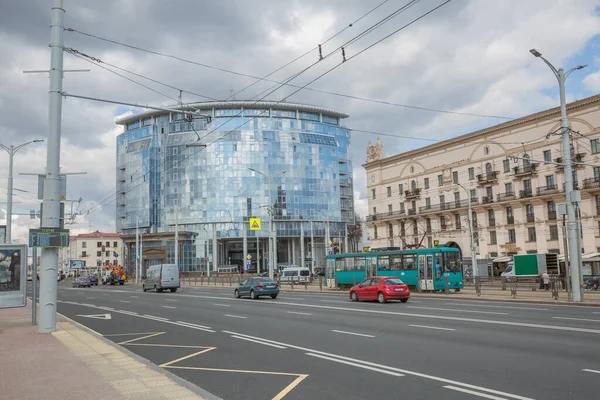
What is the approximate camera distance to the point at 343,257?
139 ft

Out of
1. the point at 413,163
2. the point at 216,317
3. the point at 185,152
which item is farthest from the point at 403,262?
the point at 185,152

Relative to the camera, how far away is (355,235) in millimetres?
125000

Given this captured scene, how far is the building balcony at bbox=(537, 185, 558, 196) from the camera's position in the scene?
53.5 metres

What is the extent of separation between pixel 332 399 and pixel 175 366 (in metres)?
3.99

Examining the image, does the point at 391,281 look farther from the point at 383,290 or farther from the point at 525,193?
the point at 525,193

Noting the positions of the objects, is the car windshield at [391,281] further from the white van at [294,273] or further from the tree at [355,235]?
the tree at [355,235]

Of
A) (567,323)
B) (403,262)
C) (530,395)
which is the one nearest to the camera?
(530,395)

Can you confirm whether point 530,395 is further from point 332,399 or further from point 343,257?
point 343,257

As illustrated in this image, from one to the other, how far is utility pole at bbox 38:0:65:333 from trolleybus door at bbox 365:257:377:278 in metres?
26.7

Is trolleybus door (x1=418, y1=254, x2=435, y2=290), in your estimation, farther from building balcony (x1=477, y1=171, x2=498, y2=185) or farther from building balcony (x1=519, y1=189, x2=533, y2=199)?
building balcony (x1=477, y1=171, x2=498, y2=185)

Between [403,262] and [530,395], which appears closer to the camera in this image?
[530,395]

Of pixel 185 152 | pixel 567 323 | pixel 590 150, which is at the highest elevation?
pixel 185 152

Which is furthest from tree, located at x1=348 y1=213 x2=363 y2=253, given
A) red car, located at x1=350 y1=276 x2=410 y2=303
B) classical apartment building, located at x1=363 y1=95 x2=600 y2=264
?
red car, located at x1=350 y1=276 x2=410 y2=303

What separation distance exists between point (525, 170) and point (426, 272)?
92.0 ft
